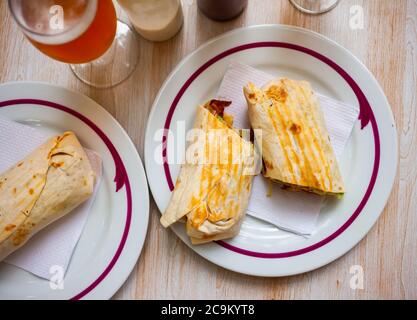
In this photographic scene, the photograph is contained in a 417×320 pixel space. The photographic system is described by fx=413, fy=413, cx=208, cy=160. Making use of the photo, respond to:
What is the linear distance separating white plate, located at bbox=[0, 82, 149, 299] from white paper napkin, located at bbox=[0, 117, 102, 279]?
0.05 ft

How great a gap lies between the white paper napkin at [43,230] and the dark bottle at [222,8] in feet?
1.32

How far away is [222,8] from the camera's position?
0.88m

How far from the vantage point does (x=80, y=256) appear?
0.91 m

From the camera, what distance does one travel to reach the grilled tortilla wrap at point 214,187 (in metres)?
0.82

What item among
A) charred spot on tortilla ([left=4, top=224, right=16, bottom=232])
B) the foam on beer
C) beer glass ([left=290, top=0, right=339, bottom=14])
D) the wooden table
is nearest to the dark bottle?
the wooden table

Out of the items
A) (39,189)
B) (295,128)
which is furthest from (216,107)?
(39,189)

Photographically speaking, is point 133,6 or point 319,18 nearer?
point 133,6

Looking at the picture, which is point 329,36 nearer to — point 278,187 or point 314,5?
point 314,5
